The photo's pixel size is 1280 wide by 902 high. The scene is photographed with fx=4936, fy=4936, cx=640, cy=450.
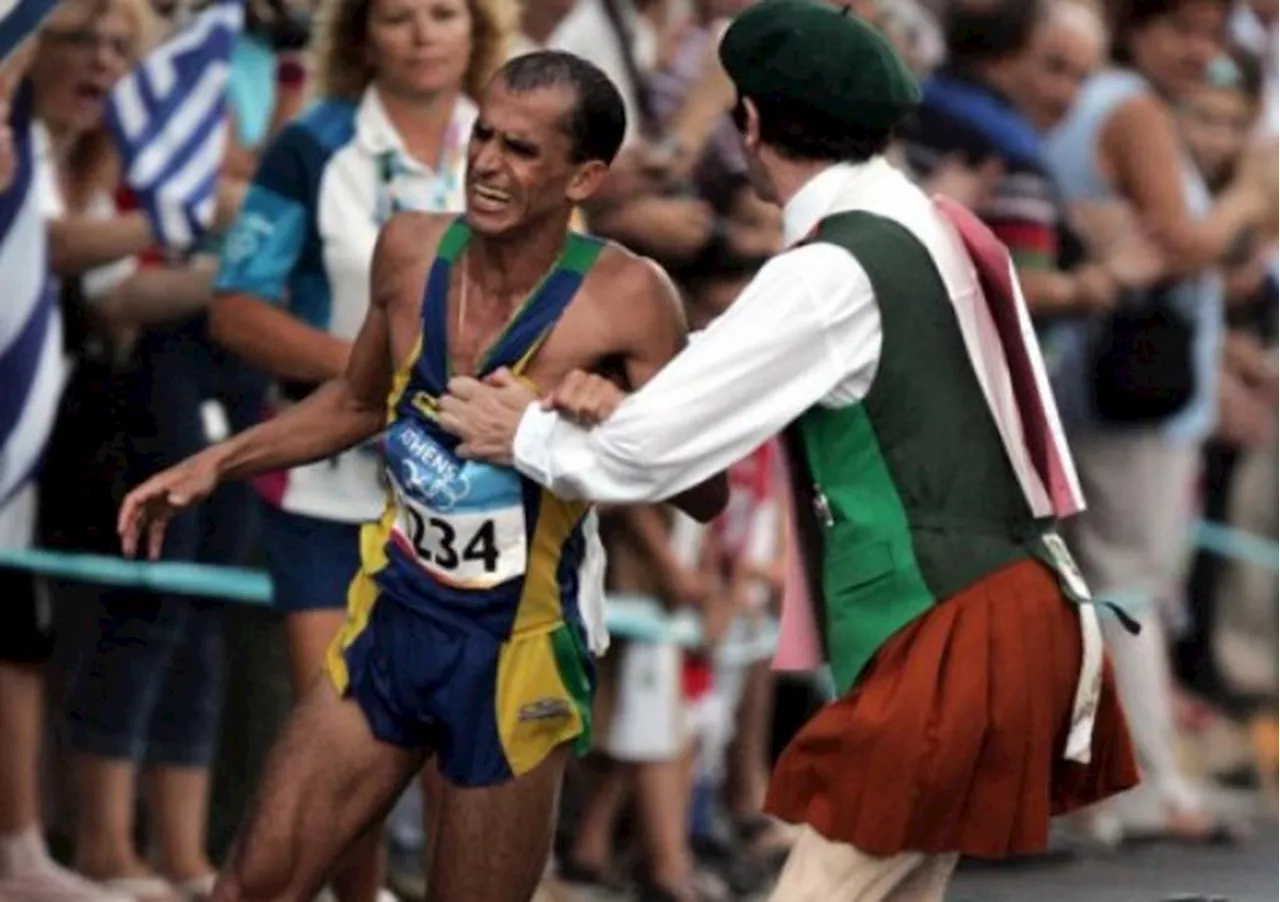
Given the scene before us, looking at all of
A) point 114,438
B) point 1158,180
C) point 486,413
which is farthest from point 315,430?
point 1158,180

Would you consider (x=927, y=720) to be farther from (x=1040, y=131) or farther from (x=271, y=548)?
(x=1040, y=131)

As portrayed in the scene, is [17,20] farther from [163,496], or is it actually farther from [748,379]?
[748,379]

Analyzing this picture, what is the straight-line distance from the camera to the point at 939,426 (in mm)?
8062

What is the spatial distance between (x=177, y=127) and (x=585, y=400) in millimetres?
3319

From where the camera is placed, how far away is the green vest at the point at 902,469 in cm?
803

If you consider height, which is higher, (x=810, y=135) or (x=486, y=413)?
(x=810, y=135)

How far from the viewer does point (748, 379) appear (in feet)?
26.1

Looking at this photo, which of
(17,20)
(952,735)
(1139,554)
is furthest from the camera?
(1139,554)

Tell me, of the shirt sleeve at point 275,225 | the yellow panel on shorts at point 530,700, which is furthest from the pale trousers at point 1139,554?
the yellow panel on shorts at point 530,700

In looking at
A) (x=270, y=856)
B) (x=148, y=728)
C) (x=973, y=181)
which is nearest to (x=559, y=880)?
(x=148, y=728)

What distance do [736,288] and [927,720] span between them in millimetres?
4424

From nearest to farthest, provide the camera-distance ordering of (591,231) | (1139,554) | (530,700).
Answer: (530,700)
(591,231)
(1139,554)

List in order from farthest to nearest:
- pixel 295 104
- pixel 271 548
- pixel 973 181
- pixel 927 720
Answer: pixel 973 181 < pixel 295 104 < pixel 271 548 < pixel 927 720

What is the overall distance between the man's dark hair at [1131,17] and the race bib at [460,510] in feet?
21.3
